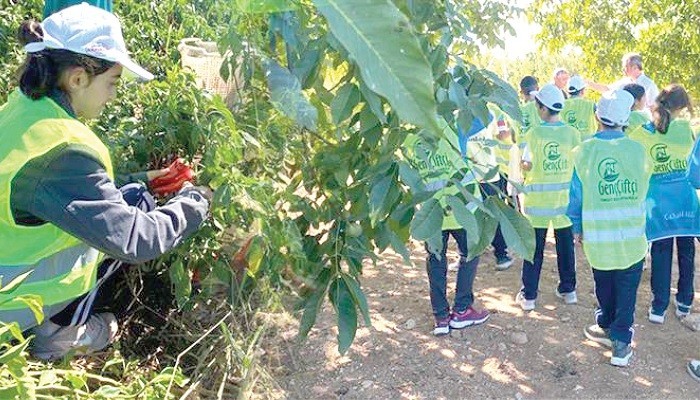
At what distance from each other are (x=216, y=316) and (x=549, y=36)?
17.6ft

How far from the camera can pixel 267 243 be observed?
1.97 metres

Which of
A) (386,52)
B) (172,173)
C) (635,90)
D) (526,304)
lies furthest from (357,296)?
(635,90)

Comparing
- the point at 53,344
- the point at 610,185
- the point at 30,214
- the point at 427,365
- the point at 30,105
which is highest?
the point at 30,105

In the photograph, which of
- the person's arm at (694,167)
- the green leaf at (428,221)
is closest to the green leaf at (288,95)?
the green leaf at (428,221)

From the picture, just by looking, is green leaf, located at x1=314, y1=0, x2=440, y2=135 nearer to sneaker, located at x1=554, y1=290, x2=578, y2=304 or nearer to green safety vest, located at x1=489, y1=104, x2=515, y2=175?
sneaker, located at x1=554, y1=290, x2=578, y2=304

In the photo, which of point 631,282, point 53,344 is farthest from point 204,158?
point 631,282

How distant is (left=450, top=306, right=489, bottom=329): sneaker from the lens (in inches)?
163

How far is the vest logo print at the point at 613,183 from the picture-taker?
3650mm

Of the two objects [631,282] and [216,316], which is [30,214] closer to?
[216,316]

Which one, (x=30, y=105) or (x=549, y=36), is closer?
(x=30, y=105)

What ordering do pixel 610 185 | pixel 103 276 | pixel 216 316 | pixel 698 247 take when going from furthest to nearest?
pixel 698 247
pixel 610 185
pixel 216 316
pixel 103 276

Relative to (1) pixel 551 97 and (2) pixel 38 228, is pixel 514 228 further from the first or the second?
(1) pixel 551 97

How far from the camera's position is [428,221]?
4.79 ft

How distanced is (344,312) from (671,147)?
3.05 meters
